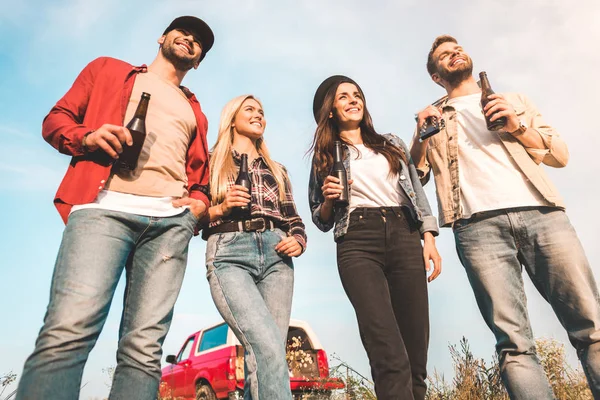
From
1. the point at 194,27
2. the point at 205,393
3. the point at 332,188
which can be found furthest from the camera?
the point at 205,393

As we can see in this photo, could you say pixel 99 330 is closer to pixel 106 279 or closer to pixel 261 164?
pixel 106 279

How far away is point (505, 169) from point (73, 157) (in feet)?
9.56

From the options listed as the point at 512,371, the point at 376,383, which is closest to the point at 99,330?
the point at 376,383

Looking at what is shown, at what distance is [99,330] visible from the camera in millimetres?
→ 2340

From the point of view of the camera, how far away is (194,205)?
3.08m

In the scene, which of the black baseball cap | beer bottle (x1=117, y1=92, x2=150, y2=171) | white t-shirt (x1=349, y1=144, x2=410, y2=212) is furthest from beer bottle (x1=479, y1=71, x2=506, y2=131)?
beer bottle (x1=117, y1=92, x2=150, y2=171)

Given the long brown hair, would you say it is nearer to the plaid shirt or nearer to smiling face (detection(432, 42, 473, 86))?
the plaid shirt

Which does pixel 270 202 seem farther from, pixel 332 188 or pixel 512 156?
pixel 512 156

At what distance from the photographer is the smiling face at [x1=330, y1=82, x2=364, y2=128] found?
3987mm

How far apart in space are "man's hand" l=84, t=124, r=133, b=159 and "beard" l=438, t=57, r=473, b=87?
9.04ft

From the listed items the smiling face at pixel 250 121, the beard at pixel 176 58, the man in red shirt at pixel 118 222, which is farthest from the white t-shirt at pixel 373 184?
the beard at pixel 176 58

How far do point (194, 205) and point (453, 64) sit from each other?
252cm

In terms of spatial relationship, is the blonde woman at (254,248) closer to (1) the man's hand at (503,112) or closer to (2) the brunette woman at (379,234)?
(2) the brunette woman at (379,234)

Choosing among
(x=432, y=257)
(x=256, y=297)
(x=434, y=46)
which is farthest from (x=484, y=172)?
(x=256, y=297)
